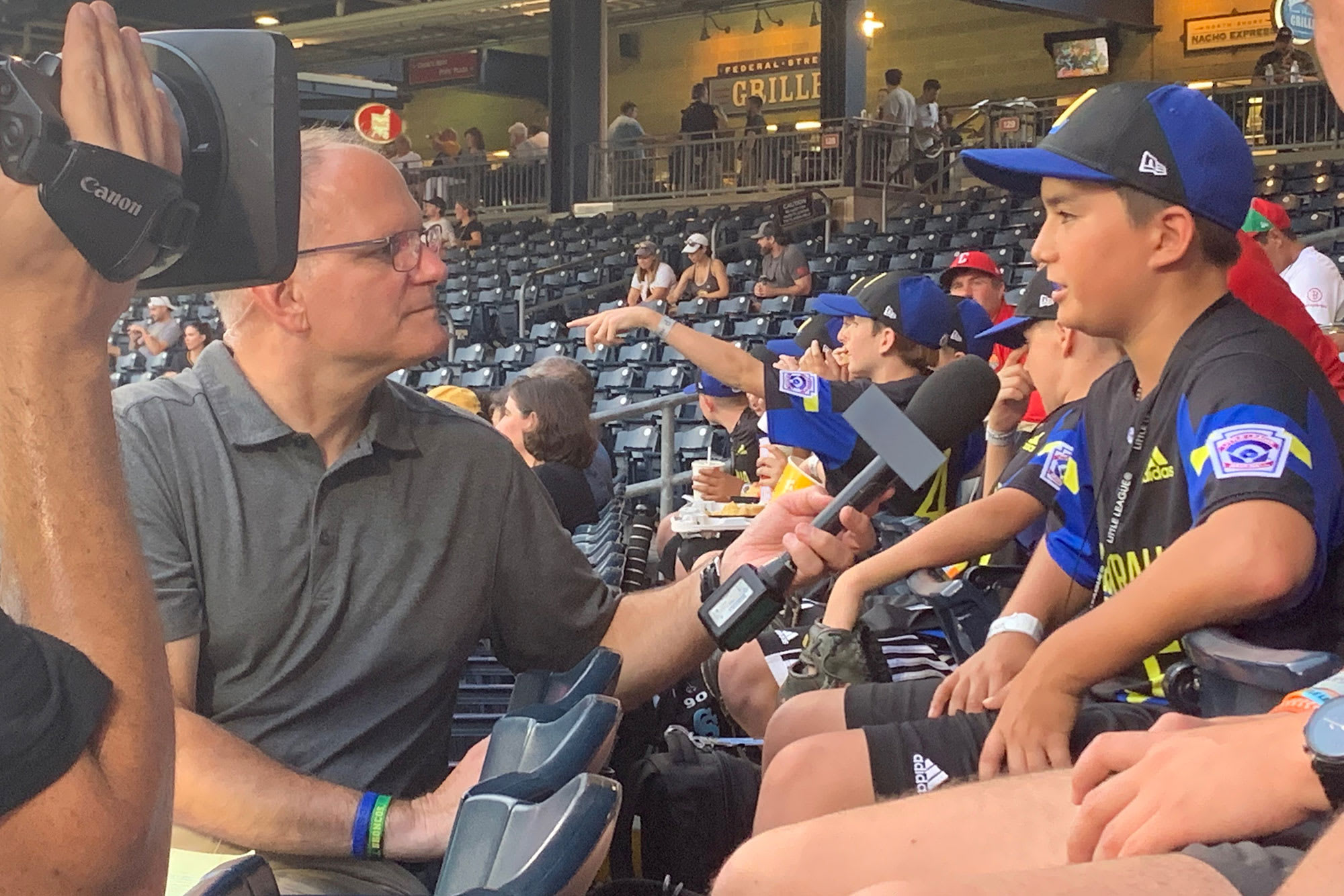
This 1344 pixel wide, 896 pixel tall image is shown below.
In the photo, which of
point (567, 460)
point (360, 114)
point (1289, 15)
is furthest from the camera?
point (360, 114)

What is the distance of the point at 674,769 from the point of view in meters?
2.54

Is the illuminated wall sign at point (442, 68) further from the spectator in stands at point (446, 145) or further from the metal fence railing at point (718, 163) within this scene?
Answer: the metal fence railing at point (718, 163)

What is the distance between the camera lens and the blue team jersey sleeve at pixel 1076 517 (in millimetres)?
2148

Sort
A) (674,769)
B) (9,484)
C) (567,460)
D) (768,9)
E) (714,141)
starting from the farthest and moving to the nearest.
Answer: (768,9) < (714,141) < (567,460) < (674,769) < (9,484)

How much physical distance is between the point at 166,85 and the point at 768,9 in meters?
23.0

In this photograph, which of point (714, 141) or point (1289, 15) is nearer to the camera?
point (1289, 15)

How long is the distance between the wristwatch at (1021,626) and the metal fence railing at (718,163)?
14274 millimetres

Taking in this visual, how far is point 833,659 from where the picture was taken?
2.46 m

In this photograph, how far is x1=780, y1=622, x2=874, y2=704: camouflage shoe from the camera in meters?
2.47

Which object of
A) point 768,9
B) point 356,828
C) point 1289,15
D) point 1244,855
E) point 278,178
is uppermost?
point 768,9

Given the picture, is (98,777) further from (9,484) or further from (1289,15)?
(1289,15)

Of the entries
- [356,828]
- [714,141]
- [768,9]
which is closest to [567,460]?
[356,828]

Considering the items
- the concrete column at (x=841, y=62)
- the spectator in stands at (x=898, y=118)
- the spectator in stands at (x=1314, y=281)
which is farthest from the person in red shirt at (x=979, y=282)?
the concrete column at (x=841, y=62)

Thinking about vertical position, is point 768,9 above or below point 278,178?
above
